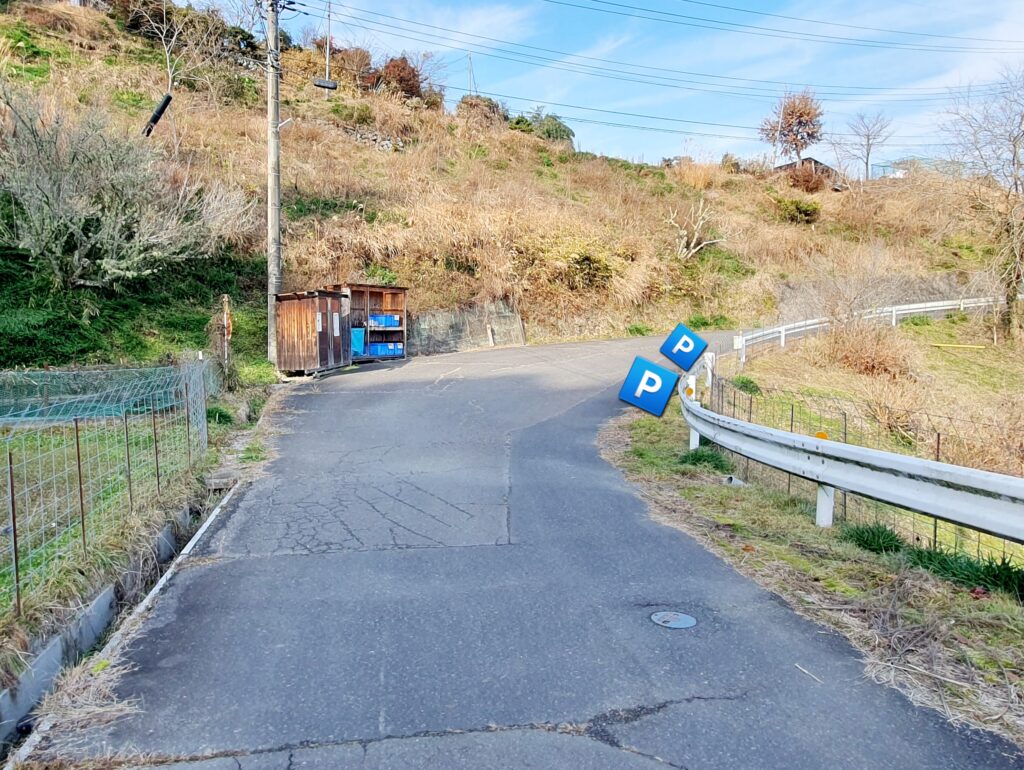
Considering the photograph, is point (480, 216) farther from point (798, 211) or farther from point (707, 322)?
point (798, 211)

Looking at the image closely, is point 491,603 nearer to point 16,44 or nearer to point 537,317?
point 537,317

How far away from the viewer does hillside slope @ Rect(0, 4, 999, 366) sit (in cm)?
2523

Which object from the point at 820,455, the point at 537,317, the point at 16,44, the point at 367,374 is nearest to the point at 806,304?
the point at 537,317

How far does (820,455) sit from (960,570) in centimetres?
155

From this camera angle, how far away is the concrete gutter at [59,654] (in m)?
3.13

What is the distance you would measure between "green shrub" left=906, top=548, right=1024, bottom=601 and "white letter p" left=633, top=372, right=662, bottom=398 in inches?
332

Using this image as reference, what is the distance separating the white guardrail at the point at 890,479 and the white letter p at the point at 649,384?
4.80 meters

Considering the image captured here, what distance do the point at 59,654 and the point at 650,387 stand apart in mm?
11344

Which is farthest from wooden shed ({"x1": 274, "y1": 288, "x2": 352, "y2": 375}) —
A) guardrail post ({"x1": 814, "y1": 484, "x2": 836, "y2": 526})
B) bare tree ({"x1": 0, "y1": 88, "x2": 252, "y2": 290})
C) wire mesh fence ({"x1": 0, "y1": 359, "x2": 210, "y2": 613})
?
guardrail post ({"x1": 814, "y1": 484, "x2": 836, "y2": 526})

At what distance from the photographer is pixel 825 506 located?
6375 mm

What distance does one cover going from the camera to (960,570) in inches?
191

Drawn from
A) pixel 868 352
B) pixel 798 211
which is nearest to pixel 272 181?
pixel 868 352

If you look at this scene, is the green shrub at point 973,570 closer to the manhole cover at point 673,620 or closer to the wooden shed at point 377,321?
the manhole cover at point 673,620

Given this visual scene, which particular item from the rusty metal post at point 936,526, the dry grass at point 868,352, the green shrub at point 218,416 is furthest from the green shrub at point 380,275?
the rusty metal post at point 936,526
